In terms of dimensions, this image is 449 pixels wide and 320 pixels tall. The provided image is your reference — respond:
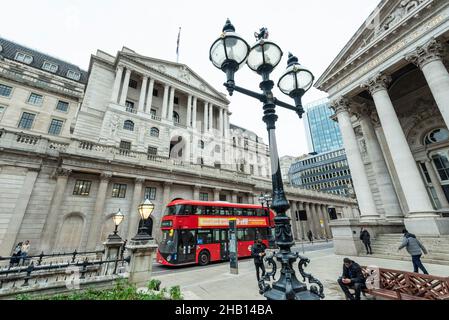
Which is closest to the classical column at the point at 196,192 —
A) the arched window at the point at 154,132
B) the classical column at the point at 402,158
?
the arched window at the point at 154,132

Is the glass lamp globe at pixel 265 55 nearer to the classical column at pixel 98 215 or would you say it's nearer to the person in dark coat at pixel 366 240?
Result: the person in dark coat at pixel 366 240

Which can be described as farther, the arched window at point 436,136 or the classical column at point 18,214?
the arched window at point 436,136

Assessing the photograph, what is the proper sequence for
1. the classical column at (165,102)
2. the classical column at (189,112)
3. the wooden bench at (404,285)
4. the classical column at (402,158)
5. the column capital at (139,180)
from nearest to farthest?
1. the wooden bench at (404,285)
2. the classical column at (402,158)
3. the column capital at (139,180)
4. the classical column at (165,102)
5. the classical column at (189,112)

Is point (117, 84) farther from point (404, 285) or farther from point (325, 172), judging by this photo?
point (325, 172)

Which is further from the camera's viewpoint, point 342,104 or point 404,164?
point 342,104

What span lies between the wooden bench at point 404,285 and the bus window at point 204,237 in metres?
11.0

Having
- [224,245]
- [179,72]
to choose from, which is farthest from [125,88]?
[224,245]

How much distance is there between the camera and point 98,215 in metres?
18.0

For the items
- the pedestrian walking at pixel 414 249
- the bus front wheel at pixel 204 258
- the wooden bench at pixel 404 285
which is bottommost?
the bus front wheel at pixel 204 258

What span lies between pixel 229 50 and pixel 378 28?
18523 millimetres

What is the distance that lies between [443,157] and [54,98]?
45904mm

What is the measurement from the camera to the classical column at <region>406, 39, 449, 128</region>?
11414 mm

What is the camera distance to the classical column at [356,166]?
14727 mm
